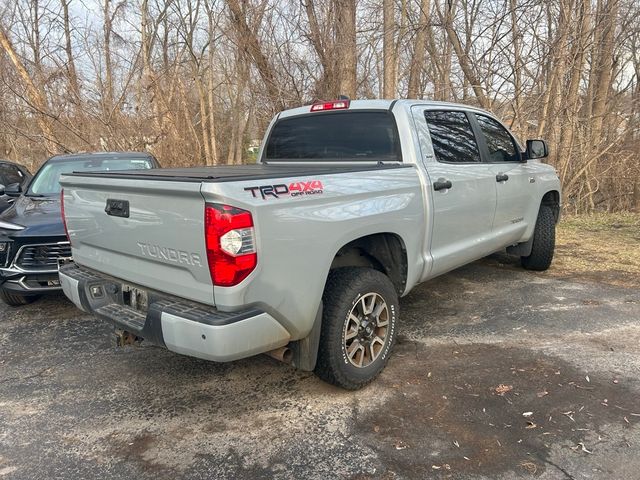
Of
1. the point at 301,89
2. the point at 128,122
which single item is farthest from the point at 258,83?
the point at 128,122

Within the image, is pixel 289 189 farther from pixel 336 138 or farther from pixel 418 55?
pixel 418 55

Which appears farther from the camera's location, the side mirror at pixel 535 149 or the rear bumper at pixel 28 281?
the side mirror at pixel 535 149

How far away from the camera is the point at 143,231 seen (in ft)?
8.93

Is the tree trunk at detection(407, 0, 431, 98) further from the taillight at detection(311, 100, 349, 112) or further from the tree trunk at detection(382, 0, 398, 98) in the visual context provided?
the taillight at detection(311, 100, 349, 112)

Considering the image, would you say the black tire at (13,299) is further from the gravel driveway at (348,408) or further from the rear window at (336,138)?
the rear window at (336,138)

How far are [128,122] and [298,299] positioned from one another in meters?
13.9

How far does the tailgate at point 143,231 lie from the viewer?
8.03 feet

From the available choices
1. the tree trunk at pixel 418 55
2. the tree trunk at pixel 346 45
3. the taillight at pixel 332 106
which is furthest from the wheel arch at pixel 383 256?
the tree trunk at pixel 418 55

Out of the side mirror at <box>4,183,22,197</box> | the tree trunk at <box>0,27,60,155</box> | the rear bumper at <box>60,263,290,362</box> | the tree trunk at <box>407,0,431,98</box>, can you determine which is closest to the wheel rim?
the rear bumper at <box>60,263,290,362</box>

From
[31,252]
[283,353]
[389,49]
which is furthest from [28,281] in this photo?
[389,49]

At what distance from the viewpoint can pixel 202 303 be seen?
254cm

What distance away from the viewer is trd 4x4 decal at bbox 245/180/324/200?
2.44 m

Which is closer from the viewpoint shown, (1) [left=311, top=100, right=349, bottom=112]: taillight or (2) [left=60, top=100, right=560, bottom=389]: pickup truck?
(2) [left=60, top=100, right=560, bottom=389]: pickup truck

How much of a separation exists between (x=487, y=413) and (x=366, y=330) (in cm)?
87
